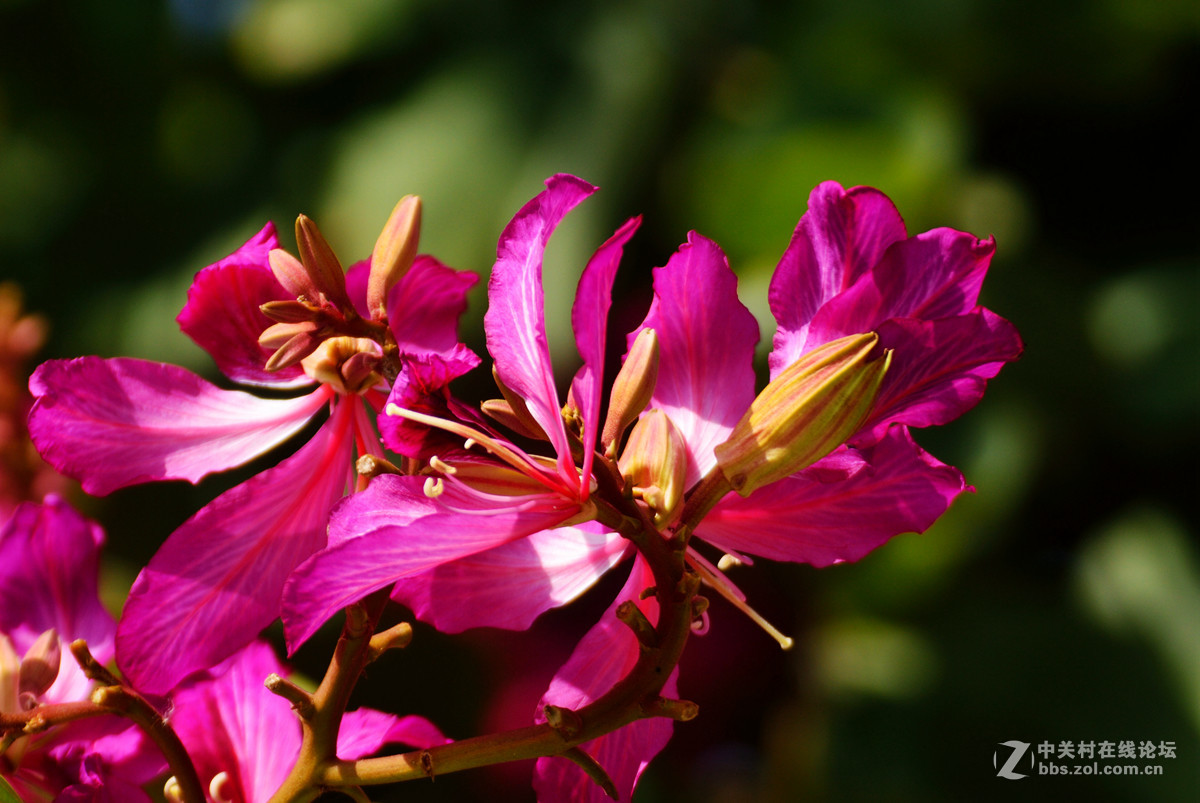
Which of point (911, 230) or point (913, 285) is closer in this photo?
point (913, 285)

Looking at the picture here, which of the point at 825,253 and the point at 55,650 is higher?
the point at 825,253

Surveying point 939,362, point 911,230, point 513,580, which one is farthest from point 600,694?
point 911,230

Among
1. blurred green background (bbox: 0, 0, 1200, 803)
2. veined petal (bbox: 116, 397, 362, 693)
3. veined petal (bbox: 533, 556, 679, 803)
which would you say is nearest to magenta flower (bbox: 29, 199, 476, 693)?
veined petal (bbox: 116, 397, 362, 693)

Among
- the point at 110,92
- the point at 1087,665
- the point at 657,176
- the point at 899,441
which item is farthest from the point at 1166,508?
the point at 110,92

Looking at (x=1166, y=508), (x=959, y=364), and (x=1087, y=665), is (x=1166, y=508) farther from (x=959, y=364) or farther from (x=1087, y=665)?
(x=959, y=364)

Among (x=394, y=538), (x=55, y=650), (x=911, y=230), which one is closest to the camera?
(x=394, y=538)

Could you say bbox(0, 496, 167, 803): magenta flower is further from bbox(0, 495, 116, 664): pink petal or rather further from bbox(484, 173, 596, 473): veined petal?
bbox(484, 173, 596, 473): veined petal

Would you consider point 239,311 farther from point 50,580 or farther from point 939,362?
point 939,362
